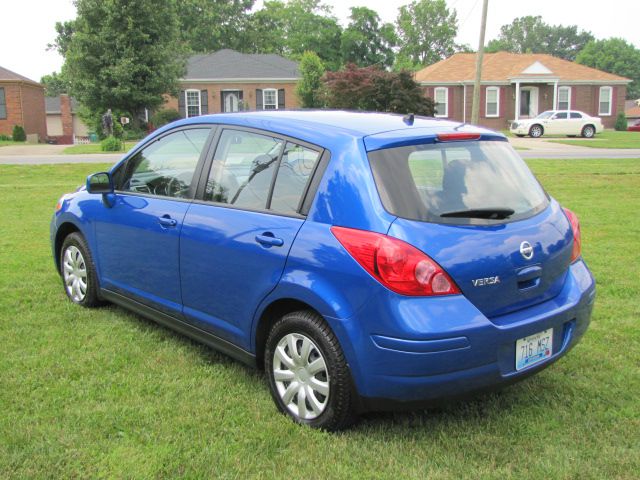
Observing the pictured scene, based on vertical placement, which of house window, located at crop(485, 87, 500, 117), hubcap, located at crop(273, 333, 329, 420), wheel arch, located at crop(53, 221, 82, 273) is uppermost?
house window, located at crop(485, 87, 500, 117)

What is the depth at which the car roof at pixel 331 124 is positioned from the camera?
11.3ft

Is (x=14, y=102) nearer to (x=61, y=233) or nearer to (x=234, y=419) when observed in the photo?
(x=61, y=233)

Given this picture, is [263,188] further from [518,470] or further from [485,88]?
[485,88]

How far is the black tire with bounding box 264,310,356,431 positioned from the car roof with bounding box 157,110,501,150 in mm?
977

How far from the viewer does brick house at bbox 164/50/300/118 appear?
152 ft

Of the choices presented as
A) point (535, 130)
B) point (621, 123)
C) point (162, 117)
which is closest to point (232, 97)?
point (162, 117)

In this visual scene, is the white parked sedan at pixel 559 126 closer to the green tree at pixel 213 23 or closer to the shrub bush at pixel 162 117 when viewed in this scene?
the shrub bush at pixel 162 117

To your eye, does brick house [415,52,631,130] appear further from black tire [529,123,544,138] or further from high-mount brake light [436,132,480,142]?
high-mount brake light [436,132,480,142]

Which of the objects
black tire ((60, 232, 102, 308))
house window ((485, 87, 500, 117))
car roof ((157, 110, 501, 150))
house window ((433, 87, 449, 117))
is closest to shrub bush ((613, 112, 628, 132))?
house window ((485, 87, 500, 117))

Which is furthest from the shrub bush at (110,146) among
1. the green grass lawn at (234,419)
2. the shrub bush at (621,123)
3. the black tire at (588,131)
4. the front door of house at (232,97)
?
the shrub bush at (621,123)

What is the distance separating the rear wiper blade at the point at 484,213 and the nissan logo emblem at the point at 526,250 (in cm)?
19

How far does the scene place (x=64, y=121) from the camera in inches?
1989

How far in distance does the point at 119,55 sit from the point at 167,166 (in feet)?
115

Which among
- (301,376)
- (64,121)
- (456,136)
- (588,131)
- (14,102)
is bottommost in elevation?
(301,376)
